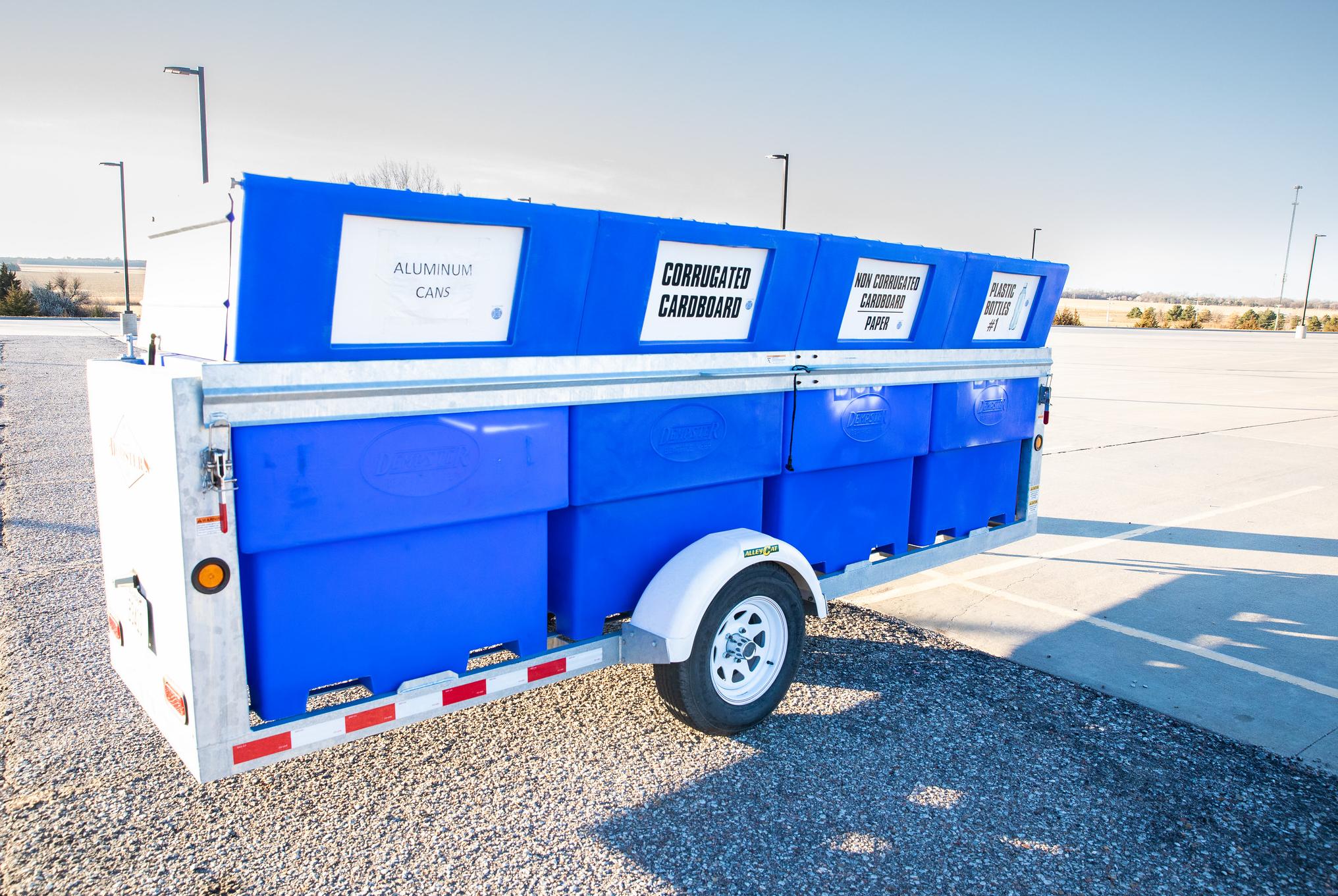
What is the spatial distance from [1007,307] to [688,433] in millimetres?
2854

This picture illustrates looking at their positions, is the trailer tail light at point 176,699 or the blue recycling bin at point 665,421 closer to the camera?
the trailer tail light at point 176,699

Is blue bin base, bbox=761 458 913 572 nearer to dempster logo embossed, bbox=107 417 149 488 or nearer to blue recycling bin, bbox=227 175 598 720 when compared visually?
blue recycling bin, bbox=227 175 598 720

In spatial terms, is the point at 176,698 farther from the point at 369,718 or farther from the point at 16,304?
the point at 16,304

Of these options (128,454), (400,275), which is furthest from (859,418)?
(128,454)

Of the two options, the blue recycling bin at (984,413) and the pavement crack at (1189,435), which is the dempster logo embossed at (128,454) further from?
the pavement crack at (1189,435)

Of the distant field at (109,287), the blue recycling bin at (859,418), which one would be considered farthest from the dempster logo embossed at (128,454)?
the distant field at (109,287)

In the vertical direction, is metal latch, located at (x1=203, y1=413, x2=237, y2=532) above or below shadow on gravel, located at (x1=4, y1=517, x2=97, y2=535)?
above

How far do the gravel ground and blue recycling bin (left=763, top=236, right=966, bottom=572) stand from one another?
825mm

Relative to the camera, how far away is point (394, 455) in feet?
9.98

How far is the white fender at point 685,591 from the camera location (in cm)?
370

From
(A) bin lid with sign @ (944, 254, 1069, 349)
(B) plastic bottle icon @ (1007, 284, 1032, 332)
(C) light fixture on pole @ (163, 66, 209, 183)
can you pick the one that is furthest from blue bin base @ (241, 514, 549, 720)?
(C) light fixture on pole @ (163, 66, 209, 183)

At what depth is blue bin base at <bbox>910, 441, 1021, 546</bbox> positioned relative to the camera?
5.34 metres

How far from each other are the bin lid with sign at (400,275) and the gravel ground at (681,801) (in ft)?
5.79

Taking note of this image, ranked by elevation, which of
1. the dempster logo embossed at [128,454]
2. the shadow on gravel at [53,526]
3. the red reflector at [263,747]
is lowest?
the shadow on gravel at [53,526]
